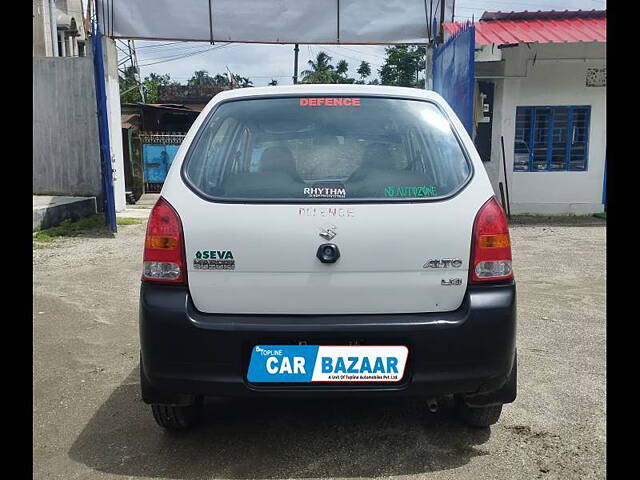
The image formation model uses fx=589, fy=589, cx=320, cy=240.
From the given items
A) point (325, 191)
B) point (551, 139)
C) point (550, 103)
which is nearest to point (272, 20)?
point (550, 103)

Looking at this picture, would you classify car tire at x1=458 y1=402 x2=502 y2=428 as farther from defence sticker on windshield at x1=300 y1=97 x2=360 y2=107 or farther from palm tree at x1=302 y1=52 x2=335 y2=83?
palm tree at x1=302 y1=52 x2=335 y2=83

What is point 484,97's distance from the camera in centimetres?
1071

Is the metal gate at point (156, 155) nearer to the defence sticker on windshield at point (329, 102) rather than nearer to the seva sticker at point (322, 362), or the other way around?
the defence sticker on windshield at point (329, 102)

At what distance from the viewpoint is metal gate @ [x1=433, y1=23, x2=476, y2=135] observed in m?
7.61

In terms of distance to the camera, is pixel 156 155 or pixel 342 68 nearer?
pixel 156 155

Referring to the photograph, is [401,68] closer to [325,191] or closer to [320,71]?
[320,71]

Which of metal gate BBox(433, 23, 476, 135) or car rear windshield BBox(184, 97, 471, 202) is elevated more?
metal gate BBox(433, 23, 476, 135)

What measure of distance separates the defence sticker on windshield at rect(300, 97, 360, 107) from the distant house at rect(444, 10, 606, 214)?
27.5 ft

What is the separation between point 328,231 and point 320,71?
50669 mm

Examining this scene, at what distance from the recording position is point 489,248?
7.63ft

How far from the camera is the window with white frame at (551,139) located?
10.7 m

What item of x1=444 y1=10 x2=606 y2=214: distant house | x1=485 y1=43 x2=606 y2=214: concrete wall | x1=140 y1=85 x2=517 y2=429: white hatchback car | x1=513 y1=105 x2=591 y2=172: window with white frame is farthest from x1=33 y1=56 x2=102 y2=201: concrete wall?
x1=140 y1=85 x2=517 y2=429: white hatchback car

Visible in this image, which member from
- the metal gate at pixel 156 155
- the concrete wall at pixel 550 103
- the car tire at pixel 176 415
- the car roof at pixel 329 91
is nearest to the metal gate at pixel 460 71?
the concrete wall at pixel 550 103
